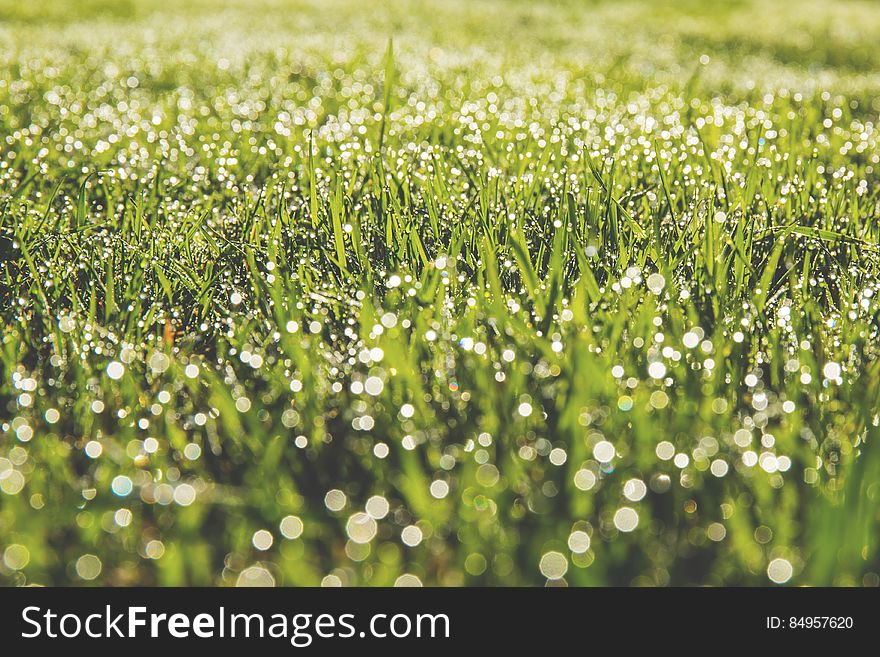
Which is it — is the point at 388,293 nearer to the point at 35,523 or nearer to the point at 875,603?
the point at 35,523

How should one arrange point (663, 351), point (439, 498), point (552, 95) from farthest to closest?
point (552, 95)
point (663, 351)
point (439, 498)

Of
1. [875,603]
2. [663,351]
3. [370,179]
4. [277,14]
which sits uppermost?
[277,14]

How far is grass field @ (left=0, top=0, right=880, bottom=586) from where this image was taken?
1018mm

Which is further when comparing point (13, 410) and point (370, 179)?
point (370, 179)

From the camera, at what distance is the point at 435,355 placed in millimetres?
1383

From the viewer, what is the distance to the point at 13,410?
1.27 metres

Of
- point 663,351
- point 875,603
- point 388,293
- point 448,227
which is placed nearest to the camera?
point 875,603

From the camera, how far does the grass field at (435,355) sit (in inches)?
40.1

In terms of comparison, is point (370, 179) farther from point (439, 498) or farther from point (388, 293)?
point (439, 498)

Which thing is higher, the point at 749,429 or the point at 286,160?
the point at 286,160

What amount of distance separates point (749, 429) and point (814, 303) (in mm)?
475

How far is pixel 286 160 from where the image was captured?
2430 millimetres

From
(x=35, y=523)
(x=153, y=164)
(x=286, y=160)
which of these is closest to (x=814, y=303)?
(x=35, y=523)

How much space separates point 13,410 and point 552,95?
10.0 feet
